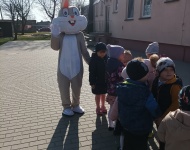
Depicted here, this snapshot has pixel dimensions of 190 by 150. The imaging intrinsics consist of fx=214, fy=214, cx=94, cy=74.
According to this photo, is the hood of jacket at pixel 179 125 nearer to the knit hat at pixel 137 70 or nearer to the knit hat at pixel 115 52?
the knit hat at pixel 137 70

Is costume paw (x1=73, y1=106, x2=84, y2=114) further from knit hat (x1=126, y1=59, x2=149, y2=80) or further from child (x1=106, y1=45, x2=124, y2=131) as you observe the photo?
knit hat (x1=126, y1=59, x2=149, y2=80)

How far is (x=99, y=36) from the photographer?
17375mm

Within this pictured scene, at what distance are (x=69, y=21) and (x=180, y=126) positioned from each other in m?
2.75

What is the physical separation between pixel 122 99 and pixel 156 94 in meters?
0.66

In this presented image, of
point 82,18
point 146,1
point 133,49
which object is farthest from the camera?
point 133,49

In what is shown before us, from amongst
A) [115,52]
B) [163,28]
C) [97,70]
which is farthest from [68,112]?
[163,28]

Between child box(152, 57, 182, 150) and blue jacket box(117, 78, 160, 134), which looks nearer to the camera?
blue jacket box(117, 78, 160, 134)

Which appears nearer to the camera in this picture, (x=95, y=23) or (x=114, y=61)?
(x=114, y=61)

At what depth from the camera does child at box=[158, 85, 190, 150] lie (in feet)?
6.37

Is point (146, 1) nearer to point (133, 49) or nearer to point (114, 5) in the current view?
point (133, 49)

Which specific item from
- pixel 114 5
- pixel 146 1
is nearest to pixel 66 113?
pixel 146 1

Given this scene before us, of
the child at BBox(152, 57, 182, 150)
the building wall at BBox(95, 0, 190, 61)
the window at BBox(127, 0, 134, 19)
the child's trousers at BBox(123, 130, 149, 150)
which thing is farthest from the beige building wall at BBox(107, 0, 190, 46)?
the child's trousers at BBox(123, 130, 149, 150)

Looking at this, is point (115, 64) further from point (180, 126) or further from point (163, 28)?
point (163, 28)

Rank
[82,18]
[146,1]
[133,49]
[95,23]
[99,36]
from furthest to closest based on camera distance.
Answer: [95,23] < [99,36] < [133,49] < [146,1] < [82,18]
